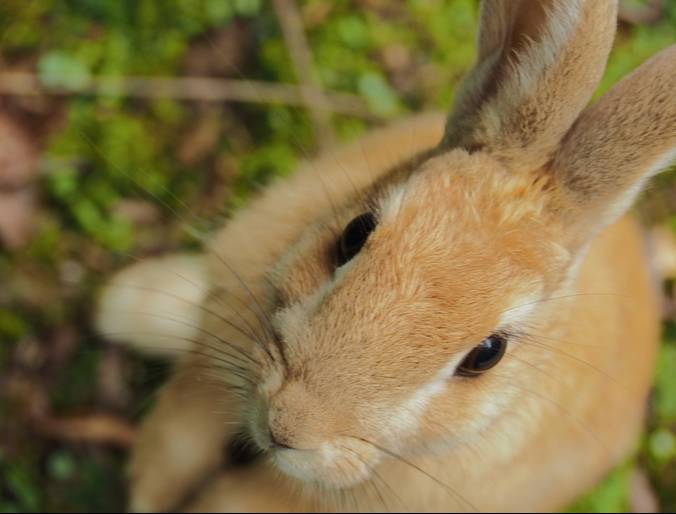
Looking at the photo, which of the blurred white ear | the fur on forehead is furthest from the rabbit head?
the blurred white ear

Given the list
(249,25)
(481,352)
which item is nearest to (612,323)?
(481,352)

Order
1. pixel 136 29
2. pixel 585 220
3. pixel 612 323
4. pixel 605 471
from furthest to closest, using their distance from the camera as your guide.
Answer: pixel 136 29 → pixel 605 471 → pixel 612 323 → pixel 585 220

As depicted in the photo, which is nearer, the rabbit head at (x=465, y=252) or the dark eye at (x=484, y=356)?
the rabbit head at (x=465, y=252)

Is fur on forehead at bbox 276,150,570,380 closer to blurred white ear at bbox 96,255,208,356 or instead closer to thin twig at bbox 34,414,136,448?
blurred white ear at bbox 96,255,208,356

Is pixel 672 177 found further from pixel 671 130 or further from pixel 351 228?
pixel 351 228

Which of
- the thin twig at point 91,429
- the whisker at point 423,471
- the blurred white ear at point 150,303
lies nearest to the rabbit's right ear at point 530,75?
the whisker at point 423,471

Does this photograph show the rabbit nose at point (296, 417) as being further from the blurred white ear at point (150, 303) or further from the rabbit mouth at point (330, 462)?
the blurred white ear at point (150, 303)

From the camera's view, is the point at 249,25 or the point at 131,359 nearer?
the point at 131,359

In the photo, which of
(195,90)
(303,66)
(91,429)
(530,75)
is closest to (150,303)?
(91,429)
